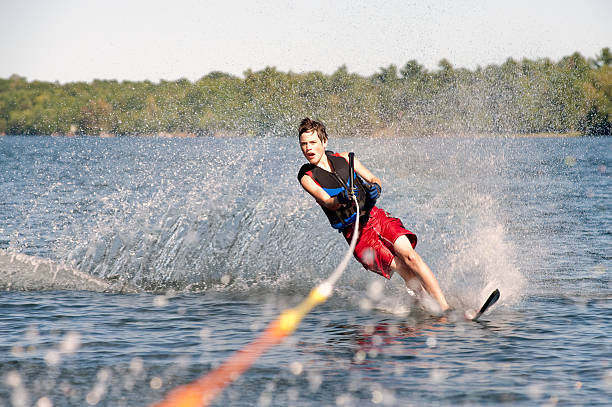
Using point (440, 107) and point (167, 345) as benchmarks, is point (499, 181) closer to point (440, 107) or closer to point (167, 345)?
point (440, 107)

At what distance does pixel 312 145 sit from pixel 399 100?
29.9 m

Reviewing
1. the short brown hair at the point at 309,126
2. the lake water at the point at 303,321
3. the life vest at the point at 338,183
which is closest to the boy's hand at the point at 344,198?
the life vest at the point at 338,183

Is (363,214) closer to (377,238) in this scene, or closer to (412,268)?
(377,238)

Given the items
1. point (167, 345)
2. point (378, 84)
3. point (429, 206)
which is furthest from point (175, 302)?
point (378, 84)

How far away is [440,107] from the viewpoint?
1487 inches

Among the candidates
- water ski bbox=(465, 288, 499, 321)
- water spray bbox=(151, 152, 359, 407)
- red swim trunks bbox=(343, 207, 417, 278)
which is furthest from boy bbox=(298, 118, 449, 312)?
water ski bbox=(465, 288, 499, 321)

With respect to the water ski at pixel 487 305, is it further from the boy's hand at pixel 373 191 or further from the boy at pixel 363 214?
the boy's hand at pixel 373 191

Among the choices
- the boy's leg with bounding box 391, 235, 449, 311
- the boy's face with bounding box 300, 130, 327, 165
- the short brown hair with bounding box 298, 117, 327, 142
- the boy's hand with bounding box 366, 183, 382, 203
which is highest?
the short brown hair with bounding box 298, 117, 327, 142

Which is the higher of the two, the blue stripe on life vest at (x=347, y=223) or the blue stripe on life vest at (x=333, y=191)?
the blue stripe on life vest at (x=333, y=191)

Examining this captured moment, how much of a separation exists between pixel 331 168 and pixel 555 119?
203 ft

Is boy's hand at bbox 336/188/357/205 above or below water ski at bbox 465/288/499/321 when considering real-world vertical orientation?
above

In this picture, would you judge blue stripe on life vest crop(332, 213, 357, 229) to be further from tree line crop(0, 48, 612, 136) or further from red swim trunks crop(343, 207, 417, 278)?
tree line crop(0, 48, 612, 136)

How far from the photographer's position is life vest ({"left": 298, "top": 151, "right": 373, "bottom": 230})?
709 cm

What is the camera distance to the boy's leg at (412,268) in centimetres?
723
